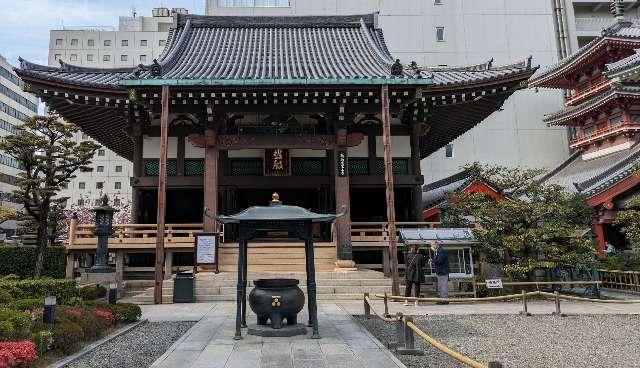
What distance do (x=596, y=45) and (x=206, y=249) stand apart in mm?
26731

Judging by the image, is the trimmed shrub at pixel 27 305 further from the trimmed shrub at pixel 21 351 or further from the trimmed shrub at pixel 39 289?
the trimmed shrub at pixel 21 351

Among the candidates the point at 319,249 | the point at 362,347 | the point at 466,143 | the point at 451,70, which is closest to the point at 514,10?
the point at 466,143

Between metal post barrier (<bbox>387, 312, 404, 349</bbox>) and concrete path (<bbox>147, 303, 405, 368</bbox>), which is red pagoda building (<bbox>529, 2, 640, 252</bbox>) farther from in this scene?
concrete path (<bbox>147, 303, 405, 368</bbox>)

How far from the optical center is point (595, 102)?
86.2 feet

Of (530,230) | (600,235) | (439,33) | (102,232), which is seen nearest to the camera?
(530,230)

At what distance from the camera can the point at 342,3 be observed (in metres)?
37.5

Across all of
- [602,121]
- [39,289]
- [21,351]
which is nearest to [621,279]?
[602,121]

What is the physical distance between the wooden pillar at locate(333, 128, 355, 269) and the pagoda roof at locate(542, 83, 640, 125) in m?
14.9

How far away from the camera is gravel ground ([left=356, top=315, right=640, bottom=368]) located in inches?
278

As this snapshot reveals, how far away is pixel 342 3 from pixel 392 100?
2532cm

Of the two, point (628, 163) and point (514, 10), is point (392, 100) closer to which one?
point (628, 163)

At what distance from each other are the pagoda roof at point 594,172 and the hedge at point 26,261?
25860 millimetres

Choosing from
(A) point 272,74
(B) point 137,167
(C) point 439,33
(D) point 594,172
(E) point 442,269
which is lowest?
(E) point 442,269

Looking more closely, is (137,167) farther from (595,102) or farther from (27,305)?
(595,102)
